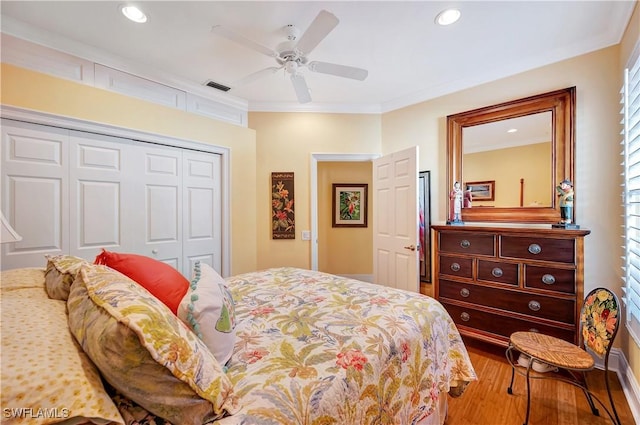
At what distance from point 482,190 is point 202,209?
3.05 m

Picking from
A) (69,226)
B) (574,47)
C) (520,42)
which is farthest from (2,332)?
(574,47)

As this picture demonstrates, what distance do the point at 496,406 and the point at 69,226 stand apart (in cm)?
350

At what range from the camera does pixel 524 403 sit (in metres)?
1.81

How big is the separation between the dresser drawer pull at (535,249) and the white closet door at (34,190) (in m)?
3.78

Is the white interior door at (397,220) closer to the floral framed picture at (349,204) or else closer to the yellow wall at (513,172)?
the yellow wall at (513,172)

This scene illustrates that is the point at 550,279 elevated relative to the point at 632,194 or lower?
lower

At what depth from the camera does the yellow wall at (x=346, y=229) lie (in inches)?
183

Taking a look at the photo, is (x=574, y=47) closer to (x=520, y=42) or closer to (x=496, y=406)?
(x=520, y=42)

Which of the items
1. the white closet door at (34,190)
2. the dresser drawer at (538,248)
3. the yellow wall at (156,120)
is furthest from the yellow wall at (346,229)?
the white closet door at (34,190)

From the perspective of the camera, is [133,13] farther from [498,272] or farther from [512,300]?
[512,300]

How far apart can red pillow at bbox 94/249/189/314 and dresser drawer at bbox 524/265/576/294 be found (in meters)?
2.49

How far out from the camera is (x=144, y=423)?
647mm

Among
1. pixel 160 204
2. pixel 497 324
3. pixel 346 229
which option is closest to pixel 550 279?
pixel 497 324

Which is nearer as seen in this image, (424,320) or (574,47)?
(424,320)
